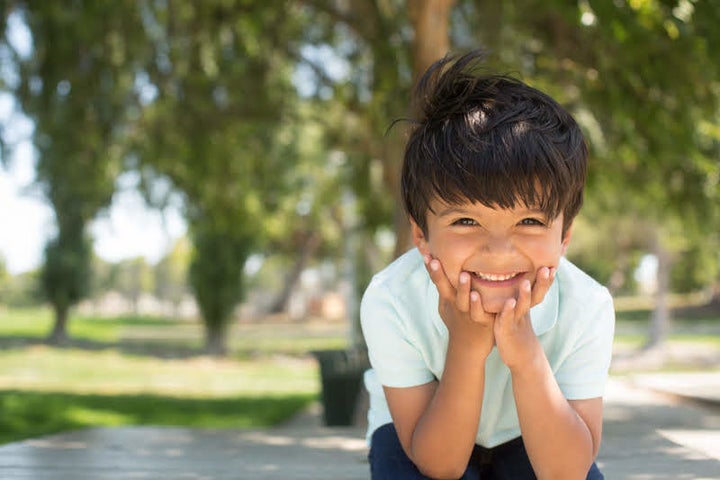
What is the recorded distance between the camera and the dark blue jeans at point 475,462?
1.92m

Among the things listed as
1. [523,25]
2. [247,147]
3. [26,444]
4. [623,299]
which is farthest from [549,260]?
[623,299]

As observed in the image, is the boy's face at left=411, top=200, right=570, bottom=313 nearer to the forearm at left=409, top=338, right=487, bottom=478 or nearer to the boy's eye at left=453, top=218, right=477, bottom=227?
the boy's eye at left=453, top=218, right=477, bottom=227

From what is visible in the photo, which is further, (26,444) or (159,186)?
(159,186)

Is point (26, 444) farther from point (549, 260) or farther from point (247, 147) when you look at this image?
point (247, 147)

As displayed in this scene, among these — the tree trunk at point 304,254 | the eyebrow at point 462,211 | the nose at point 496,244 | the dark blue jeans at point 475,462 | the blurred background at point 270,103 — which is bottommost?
the dark blue jeans at point 475,462

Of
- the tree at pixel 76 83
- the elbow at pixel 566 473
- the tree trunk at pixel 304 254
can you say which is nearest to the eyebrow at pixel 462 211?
the elbow at pixel 566 473

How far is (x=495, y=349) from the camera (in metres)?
1.93

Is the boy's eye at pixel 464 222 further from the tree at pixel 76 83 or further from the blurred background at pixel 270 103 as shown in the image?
the tree at pixel 76 83

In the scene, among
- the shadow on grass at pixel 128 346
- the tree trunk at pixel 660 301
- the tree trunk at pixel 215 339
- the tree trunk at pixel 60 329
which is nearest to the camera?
the tree trunk at pixel 660 301

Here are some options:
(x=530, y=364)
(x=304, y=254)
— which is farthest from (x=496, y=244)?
(x=304, y=254)

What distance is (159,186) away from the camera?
28.0 ft

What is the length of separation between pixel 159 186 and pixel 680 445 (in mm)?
6507

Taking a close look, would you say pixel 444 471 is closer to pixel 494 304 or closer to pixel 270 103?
pixel 494 304

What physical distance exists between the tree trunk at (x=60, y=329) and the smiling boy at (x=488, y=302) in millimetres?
20028
